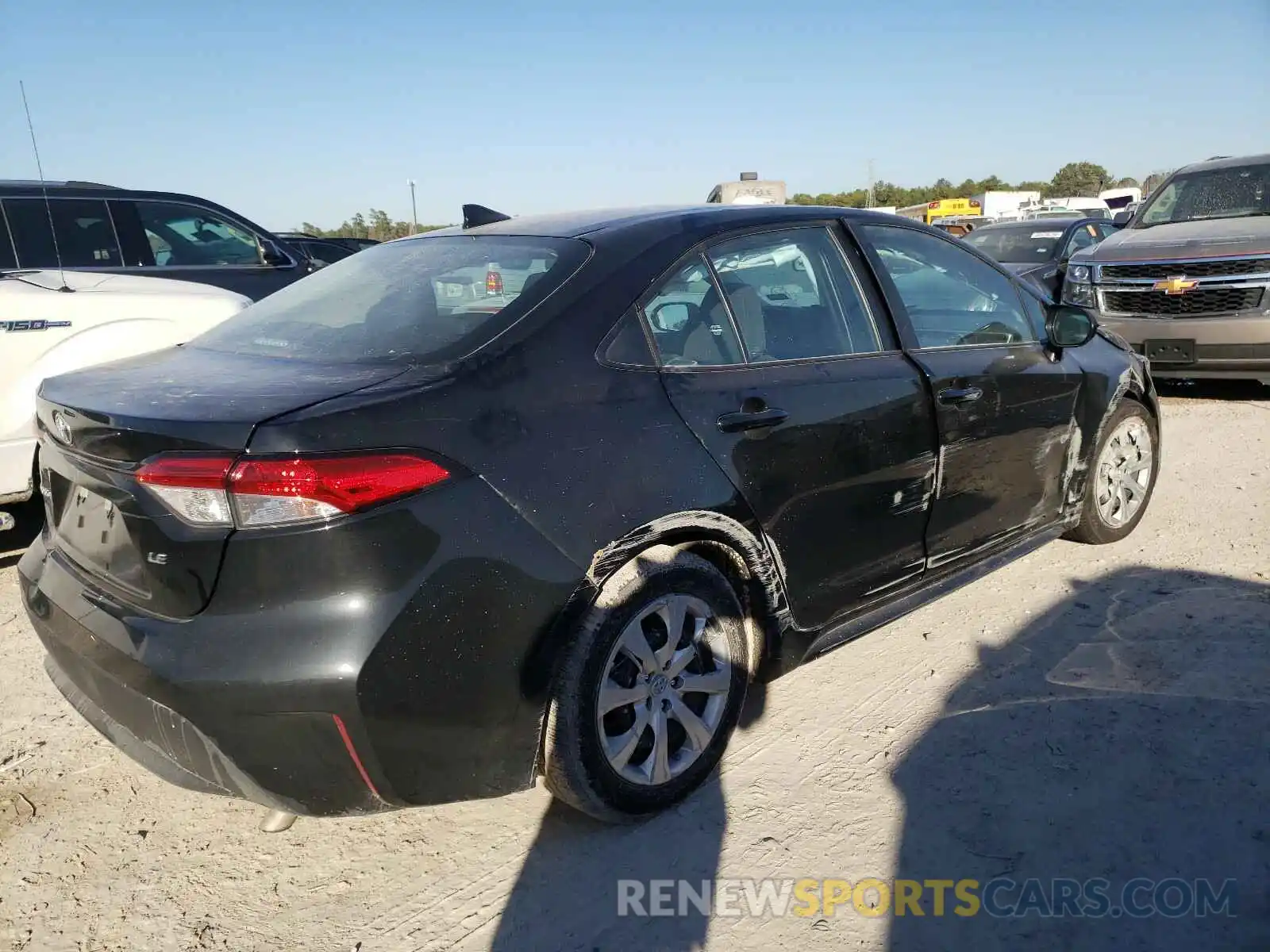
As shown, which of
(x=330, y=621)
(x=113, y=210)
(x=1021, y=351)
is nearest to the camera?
(x=330, y=621)

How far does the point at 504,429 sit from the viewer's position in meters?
2.22

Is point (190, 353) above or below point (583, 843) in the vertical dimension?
above

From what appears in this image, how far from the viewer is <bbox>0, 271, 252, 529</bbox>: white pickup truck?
4246 mm

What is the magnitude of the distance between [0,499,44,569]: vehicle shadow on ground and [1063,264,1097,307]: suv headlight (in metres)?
→ 7.73

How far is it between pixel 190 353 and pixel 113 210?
4124 mm

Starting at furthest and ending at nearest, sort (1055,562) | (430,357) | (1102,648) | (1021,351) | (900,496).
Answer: (1055,562) < (1021,351) < (1102,648) < (900,496) < (430,357)

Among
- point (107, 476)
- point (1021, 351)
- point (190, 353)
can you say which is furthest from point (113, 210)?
point (1021, 351)

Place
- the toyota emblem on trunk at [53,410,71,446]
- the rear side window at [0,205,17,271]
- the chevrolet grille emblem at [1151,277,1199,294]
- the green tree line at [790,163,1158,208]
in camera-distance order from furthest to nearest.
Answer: the green tree line at [790,163,1158,208] → the chevrolet grille emblem at [1151,277,1199,294] → the rear side window at [0,205,17,271] → the toyota emblem on trunk at [53,410,71,446]

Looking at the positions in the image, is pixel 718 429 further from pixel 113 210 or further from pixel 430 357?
pixel 113 210

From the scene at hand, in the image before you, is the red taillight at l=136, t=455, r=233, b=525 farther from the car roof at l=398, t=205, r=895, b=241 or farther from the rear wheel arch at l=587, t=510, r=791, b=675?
the car roof at l=398, t=205, r=895, b=241

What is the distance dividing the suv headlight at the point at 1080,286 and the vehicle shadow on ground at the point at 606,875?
6.96 metres

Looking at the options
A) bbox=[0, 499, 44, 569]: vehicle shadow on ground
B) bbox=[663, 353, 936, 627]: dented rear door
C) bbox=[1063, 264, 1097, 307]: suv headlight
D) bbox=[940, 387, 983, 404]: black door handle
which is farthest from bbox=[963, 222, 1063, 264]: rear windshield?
bbox=[0, 499, 44, 569]: vehicle shadow on ground

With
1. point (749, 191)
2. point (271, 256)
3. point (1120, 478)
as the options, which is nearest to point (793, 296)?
point (1120, 478)

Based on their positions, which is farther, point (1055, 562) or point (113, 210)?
point (113, 210)
